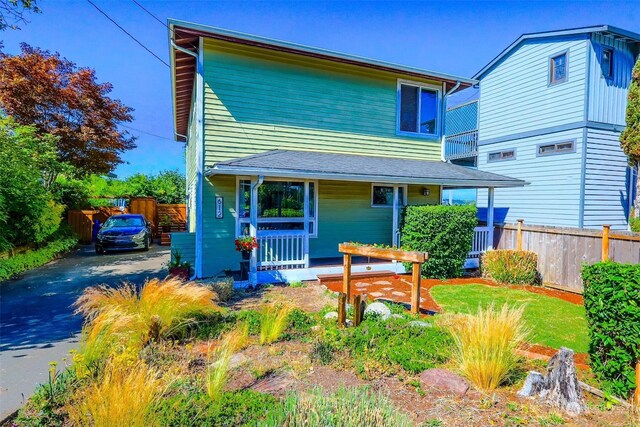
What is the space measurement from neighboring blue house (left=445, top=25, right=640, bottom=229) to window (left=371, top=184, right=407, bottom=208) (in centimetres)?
607

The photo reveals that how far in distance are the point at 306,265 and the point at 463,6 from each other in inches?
398

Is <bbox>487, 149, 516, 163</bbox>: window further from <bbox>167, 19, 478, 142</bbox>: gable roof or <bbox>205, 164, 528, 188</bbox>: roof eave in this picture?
<bbox>205, 164, 528, 188</bbox>: roof eave

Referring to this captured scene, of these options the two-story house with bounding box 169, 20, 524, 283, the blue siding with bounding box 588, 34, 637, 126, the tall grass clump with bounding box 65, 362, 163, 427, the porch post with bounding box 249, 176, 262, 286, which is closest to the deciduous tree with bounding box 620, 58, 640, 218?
the blue siding with bounding box 588, 34, 637, 126

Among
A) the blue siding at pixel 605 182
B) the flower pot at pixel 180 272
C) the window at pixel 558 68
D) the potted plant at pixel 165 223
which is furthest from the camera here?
the potted plant at pixel 165 223

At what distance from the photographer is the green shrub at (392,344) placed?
382cm

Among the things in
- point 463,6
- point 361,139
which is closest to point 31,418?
point 361,139

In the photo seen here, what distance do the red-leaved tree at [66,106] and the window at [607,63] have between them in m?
19.9

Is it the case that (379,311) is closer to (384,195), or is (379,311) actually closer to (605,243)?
(605,243)

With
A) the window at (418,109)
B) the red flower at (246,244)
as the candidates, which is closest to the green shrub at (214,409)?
the red flower at (246,244)

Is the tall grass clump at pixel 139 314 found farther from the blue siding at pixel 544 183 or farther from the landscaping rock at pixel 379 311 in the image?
the blue siding at pixel 544 183

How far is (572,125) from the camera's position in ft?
37.6

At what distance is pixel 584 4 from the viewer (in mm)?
12469

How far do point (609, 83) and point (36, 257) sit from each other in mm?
19798

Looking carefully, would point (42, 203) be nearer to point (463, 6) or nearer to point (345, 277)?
point (345, 277)
